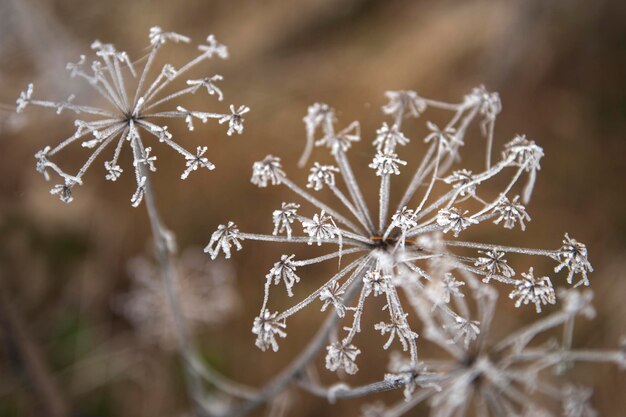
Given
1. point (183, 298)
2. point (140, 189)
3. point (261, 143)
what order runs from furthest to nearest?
1. point (261, 143)
2. point (183, 298)
3. point (140, 189)

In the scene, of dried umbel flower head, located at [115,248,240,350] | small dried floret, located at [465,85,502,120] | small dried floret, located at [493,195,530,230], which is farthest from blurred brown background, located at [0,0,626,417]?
small dried floret, located at [493,195,530,230]

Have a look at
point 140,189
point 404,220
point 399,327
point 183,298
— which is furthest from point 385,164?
point 183,298

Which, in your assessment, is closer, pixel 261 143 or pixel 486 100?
pixel 486 100

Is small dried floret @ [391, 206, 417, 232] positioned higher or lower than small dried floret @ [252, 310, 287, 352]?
higher

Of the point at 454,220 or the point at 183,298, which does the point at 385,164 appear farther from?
the point at 183,298

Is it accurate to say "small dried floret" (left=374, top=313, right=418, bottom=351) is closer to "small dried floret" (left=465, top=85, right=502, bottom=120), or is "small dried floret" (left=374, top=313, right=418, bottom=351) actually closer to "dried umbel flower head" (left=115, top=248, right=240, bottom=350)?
"small dried floret" (left=465, top=85, right=502, bottom=120)

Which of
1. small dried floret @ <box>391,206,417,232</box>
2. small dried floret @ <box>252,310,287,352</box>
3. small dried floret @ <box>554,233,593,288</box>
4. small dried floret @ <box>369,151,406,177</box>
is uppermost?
small dried floret @ <box>369,151,406,177</box>

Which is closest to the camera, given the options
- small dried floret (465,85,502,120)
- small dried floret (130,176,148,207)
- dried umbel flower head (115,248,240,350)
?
→ small dried floret (130,176,148,207)
